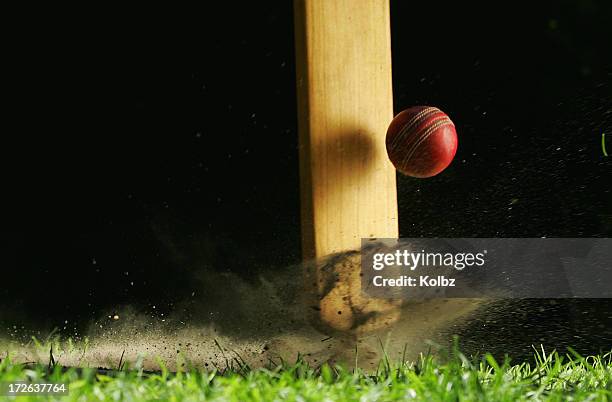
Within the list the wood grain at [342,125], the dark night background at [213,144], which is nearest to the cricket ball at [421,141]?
the wood grain at [342,125]

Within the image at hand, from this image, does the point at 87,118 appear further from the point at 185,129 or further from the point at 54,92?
A: the point at 185,129

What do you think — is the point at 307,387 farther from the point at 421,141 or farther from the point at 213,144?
the point at 213,144


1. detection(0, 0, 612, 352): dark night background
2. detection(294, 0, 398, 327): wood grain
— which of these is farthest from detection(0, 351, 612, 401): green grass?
detection(0, 0, 612, 352): dark night background

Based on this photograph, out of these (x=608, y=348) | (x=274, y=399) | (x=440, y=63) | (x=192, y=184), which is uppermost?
(x=440, y=63)

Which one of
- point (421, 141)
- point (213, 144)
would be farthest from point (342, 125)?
point (213, 144)

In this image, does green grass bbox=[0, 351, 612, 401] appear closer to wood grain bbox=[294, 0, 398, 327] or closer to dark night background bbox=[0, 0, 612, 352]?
wood grain bbox=[294, 0, 398, 327]

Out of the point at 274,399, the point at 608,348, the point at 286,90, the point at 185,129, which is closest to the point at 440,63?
the point at 286,90
